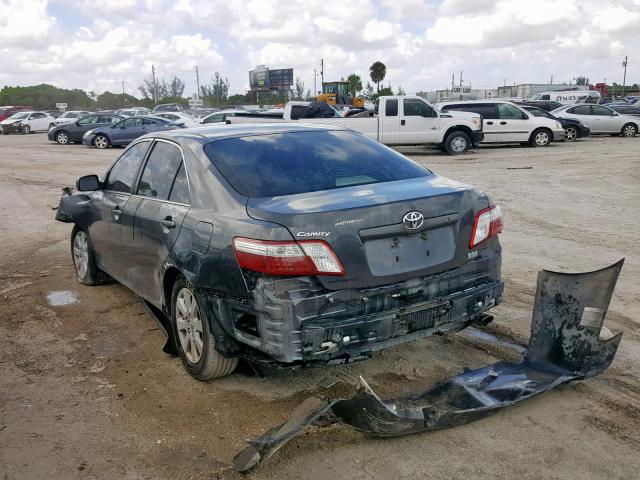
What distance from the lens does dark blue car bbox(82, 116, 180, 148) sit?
25516 mm

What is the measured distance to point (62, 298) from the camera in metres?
6.10

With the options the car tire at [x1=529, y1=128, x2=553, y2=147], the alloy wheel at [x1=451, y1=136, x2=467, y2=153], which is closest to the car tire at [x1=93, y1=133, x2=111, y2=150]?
the alloy wheel at [x1=451, y1=136, x2=467, y2=153]

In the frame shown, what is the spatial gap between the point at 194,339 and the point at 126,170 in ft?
6.23

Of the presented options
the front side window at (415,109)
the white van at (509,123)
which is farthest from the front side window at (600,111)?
the front side window at (415,109)

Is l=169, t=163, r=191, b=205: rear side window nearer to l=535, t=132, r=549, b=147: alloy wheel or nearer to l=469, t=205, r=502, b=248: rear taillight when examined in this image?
l=469, t=205, r=502, b=248: rear taillight

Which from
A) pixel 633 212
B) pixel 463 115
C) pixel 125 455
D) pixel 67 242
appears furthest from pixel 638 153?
pixel 125 455

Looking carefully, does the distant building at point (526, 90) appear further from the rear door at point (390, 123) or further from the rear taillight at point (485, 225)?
the rear taillight at point (485, 225)

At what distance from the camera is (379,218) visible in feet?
11.4

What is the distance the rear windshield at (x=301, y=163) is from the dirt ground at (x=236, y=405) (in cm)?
126

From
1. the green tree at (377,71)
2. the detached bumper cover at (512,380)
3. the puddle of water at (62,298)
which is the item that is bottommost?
the puddle of water at (62,298)

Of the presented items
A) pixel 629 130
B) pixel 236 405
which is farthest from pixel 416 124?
pixel 236 405

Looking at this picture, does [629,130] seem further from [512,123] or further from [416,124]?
[416,124]

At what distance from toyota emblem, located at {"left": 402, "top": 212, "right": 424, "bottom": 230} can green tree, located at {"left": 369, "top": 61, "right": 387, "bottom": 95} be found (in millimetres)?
67190

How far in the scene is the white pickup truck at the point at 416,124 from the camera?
66.1ft
